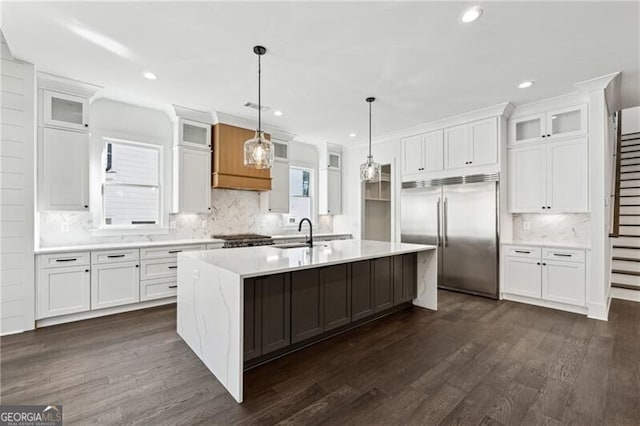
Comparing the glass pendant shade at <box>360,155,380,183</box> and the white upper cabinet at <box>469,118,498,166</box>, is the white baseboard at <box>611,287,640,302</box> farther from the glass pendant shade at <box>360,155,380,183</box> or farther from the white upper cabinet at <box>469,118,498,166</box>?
the glass pendant shade at <box>360,155,380,183</box>

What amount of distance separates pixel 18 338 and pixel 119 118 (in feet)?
9.37

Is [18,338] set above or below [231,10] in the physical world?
below

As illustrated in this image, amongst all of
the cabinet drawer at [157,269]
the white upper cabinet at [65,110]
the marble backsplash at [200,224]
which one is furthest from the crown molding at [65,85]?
the cabinet drawer at [157,269]

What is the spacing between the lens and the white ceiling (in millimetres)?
2295

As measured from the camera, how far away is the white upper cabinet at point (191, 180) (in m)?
4.40

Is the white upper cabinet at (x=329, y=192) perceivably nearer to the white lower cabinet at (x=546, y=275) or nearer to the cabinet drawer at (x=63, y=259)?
the white lower cabinet at (x=546, y=275)

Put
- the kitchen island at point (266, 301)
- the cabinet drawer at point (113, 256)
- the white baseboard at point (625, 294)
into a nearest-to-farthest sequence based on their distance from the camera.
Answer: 1. the kitchen island at point (266, 301)
2. the cabinet drawer at point (113, 256)
3. the white baseboard at point (625, 294)

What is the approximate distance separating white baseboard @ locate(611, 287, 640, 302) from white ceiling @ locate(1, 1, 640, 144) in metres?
2.70

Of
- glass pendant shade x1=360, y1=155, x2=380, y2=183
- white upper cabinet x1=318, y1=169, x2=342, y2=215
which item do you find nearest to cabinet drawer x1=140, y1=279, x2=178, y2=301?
glass pendant shade x1=360, y1=155, x2=380, y2=183

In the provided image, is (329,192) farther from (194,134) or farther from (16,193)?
(16,193)

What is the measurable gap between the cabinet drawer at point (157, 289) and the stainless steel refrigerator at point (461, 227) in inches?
154

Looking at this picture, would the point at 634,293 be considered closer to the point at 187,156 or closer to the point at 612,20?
the point at 612,20

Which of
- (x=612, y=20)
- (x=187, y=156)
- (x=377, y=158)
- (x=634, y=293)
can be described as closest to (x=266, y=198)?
(x=187, y=156)

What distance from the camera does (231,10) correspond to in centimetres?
227
